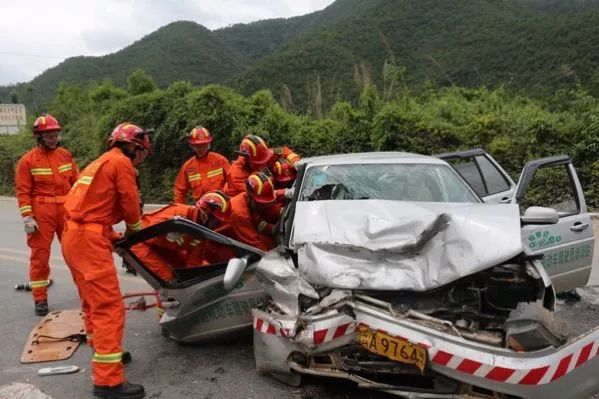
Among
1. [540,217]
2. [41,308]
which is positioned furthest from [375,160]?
[41,308]

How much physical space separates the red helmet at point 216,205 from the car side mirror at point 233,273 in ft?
3.25

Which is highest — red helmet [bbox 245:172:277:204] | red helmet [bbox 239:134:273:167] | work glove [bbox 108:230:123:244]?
red helmet [bbox 239:134:273:167]

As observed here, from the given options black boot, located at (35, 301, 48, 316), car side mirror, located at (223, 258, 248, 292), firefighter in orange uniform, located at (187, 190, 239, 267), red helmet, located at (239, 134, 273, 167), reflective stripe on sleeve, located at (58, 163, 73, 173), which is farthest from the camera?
red helmet, located at (239, 134, 273, 167)

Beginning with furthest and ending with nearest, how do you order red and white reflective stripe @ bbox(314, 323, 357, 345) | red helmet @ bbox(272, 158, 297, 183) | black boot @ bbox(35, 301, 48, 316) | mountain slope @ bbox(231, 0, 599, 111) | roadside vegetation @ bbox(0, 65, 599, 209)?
mountain slope @ bbox(231, 0, 599, 111)
roadside vegetation @ bbox(0, 65, 599, 209)
red helmet @ bbox(272, 158, 297, 183)
black boot @ bbox(35, 301, 48, 316)
red and white reflective stripe @ bbox(314, 323, 357, 345)

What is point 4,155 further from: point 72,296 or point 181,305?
point 181,305

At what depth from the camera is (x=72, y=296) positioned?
592cm

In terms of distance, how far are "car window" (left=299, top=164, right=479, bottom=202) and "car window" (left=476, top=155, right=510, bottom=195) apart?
1216 millimetres

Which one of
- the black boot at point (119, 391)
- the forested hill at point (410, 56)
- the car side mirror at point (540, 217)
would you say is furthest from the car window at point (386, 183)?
the forested hill at point (410, 56)

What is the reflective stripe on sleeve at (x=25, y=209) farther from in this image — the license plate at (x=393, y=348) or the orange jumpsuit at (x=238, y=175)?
the license plate at (x=393, y=348)

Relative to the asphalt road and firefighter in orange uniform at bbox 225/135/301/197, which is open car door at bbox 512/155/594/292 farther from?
firefighter in orange uniform at bbox 225/135/301/197

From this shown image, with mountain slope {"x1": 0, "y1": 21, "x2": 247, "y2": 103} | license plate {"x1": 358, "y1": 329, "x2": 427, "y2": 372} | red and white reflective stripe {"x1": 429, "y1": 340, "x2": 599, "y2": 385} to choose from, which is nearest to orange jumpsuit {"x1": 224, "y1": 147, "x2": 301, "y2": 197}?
license plate {"x1": 358, "y1": 329, "x2": 427, "y2": 372}

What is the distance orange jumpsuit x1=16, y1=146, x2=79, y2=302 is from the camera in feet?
17.4

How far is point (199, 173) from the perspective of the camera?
6184 millimetres

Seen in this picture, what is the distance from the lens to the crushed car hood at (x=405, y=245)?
2982mm
